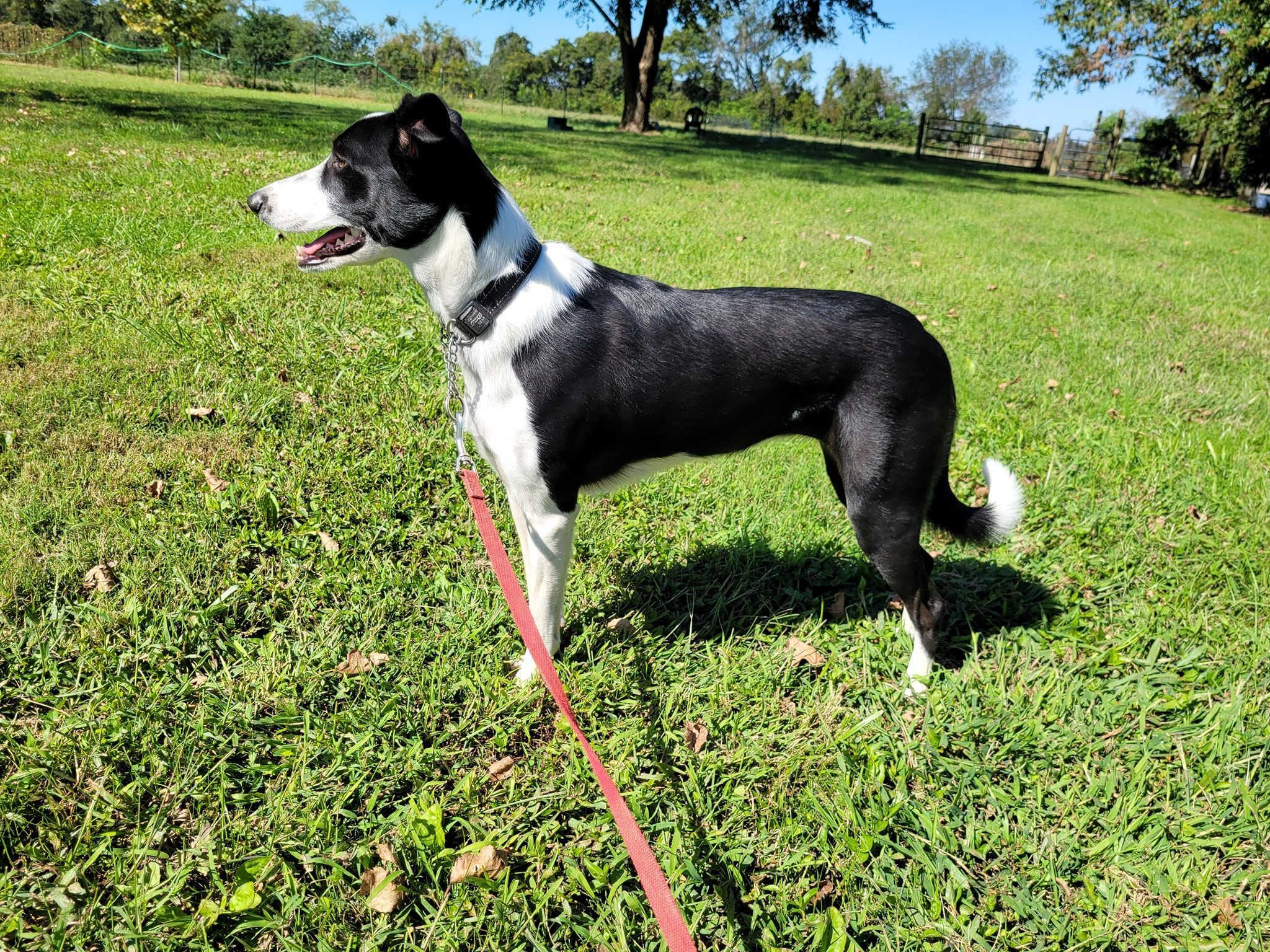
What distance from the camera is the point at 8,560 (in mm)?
2840

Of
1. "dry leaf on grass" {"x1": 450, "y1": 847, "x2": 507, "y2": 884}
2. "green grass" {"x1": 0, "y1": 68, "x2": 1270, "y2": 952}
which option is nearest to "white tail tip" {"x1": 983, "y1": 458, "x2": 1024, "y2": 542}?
"green grass" {"x1": 0, "y1": 68, "x2": 1270, "y2": 952}

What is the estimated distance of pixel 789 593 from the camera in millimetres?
3363

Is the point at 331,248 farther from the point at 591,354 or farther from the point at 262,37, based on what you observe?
the point at 262,37

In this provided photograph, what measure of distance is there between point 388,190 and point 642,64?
89.4ft

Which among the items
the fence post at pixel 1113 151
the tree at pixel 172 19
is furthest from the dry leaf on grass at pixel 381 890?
the tree at pixel 172 19

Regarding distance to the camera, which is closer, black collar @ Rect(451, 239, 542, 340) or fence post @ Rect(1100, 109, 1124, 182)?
black collar @ Rect(451, 239, 542, 340)

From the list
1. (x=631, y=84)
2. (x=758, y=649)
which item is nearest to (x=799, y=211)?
(x=758, y=649)

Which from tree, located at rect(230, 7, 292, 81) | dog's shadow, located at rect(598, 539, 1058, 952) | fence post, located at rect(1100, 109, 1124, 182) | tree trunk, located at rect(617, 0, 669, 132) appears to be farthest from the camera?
tree, located at rect(230, 7, 292, 81)

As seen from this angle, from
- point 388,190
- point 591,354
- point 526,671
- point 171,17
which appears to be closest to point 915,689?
point 526,671

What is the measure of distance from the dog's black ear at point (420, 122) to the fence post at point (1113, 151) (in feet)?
116

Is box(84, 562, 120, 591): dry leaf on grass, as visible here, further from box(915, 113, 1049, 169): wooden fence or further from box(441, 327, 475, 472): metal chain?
box(915, 113, 1049, 169): wooden fence

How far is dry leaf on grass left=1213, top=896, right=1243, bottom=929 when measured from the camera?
2104 millimetres

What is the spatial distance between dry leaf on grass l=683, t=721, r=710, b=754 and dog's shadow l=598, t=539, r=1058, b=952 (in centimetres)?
17

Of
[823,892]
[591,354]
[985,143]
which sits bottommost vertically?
[823,892]
